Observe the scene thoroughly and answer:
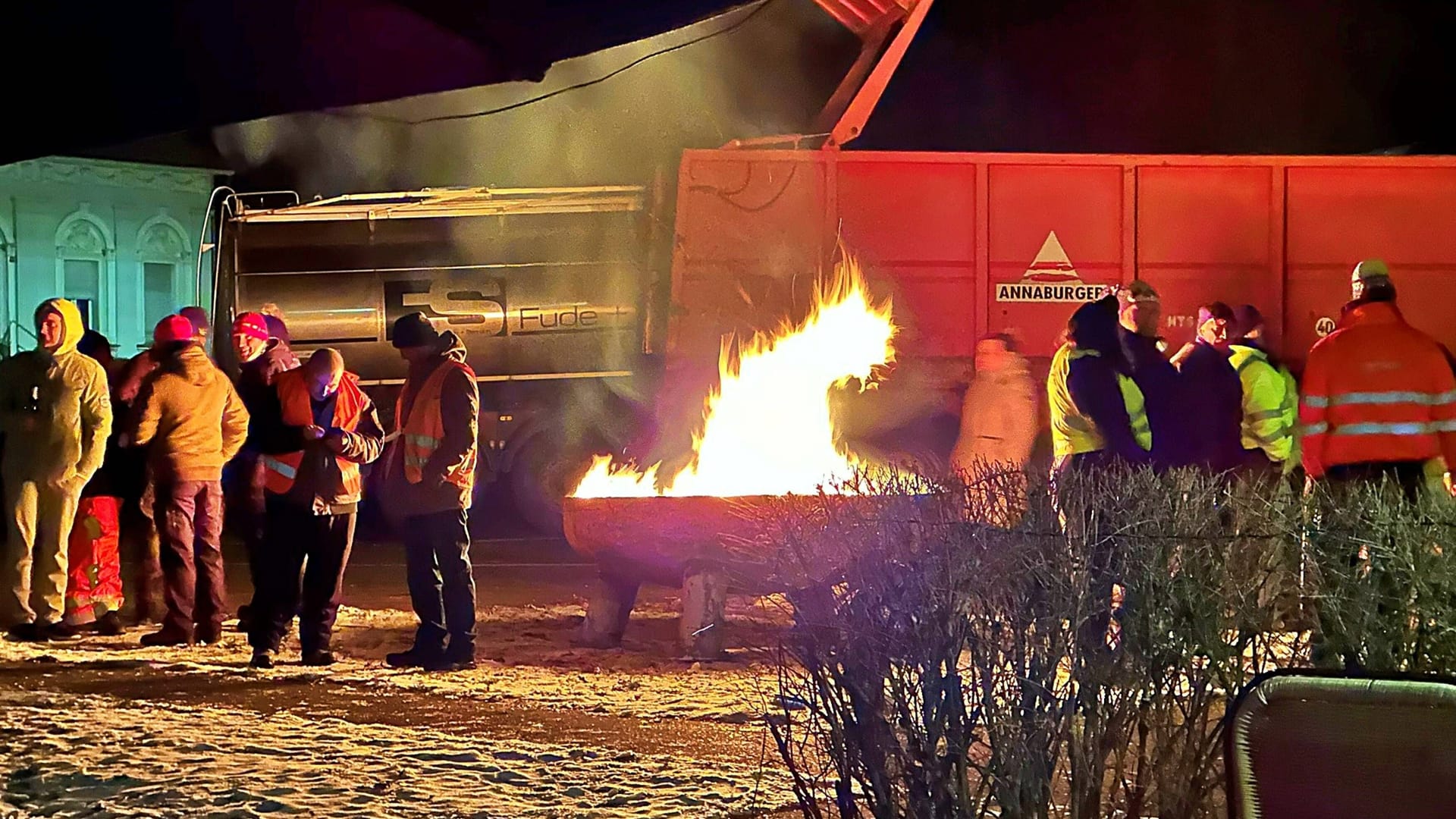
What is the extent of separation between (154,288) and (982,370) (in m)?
23.4

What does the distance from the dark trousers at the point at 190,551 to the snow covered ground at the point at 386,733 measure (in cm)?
23

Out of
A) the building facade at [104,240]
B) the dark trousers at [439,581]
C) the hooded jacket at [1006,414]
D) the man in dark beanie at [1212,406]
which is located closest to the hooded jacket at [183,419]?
the dark trousers at [439,581]

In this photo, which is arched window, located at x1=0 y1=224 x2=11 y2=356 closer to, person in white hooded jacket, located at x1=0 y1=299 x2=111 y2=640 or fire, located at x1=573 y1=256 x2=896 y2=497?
person in white hooded jacket, located at x1=0 y1=299 x2=111 y2=640

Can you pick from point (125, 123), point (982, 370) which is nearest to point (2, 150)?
point (125, 123)

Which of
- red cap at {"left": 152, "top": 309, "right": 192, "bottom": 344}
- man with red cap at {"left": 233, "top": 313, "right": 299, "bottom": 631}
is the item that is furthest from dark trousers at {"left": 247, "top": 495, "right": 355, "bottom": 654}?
red cap at {"left": 152, "top": 309, "right": 192, "bottom": 344}

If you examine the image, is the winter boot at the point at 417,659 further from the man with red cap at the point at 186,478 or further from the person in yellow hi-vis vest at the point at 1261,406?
the person in yellow hi-vis vest at the point at 1261,406

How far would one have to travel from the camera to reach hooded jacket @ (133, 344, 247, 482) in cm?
875

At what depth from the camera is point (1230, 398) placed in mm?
8555

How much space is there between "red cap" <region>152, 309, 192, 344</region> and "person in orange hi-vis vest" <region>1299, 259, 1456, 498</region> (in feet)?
19.9

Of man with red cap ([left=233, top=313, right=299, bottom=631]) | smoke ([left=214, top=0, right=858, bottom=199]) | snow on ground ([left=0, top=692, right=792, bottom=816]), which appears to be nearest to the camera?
snow on ground ([left=0, top=692, right=792, bottom=816])

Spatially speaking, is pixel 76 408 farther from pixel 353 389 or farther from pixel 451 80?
pixel 451 80

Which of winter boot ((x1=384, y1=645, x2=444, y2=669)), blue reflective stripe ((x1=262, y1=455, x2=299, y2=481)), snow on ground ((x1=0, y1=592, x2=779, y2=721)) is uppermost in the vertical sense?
blue reflective stripe ((x1=262, y1=455, x2=299, y2=481))

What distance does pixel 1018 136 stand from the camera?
876 inches

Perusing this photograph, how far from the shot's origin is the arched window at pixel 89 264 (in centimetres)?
2783
